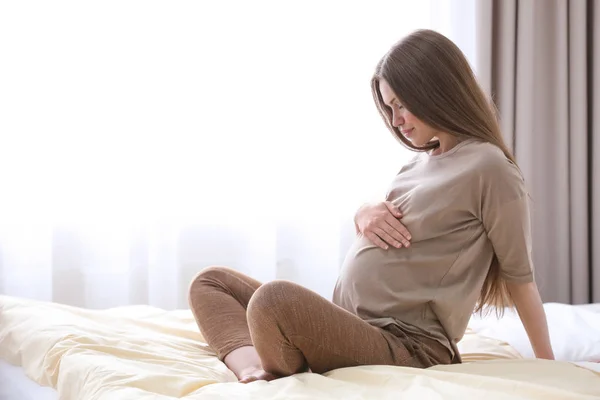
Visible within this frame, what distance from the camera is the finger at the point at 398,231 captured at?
1526 millimetres

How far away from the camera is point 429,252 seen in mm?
1525

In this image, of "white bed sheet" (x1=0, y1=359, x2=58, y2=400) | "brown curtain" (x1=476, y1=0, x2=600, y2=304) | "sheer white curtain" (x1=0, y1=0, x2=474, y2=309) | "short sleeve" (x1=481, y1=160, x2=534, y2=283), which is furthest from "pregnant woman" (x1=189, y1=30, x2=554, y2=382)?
"brown curtain" (x1=476, y1=0, x2=600, y2=304)

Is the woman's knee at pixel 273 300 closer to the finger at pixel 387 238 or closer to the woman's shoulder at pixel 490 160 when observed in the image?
the finger at pixel 387 238

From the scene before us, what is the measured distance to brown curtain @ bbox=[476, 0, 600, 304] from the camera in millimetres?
3201

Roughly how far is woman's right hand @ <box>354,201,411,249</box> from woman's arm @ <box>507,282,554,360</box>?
0.24 meters

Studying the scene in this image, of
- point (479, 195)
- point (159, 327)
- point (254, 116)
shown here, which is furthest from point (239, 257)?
point (479, 195)

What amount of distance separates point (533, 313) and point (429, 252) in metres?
0.24

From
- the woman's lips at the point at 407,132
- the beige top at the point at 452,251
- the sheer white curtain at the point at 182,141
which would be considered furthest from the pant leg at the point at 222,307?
the sheer white curtain at the point at 182,141

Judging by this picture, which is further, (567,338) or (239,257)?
(239,257)

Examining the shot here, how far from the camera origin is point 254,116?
9.73 feet

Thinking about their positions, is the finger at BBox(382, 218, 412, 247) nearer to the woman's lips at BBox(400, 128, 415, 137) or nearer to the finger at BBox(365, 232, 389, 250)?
the finger at BBox(365, 232, 389, 250)

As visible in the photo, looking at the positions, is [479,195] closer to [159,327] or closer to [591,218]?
[159,327]

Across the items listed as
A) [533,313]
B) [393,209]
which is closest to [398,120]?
[393,209]

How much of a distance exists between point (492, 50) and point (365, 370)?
7.24 feet
